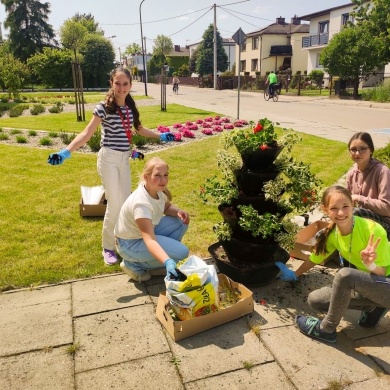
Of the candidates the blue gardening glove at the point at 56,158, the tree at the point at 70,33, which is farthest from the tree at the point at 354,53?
the tree at the point at 70,33

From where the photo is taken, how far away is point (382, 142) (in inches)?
430

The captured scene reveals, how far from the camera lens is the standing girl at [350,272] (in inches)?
108

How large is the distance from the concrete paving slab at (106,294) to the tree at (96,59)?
50.8 metres

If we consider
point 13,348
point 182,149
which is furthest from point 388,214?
point 182,149

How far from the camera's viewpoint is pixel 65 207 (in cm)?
598

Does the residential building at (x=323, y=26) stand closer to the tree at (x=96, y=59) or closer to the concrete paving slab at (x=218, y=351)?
the tree at (x=96, y=59)

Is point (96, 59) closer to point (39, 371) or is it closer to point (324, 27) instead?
point (324, 27)

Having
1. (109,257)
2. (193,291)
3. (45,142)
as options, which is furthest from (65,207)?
(45,142)

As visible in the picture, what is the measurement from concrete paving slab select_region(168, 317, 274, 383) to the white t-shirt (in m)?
1.07

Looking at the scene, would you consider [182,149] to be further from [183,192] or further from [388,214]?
[388,214]

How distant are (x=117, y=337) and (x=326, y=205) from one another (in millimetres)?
1887

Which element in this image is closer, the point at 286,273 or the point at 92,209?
the point at 286,273

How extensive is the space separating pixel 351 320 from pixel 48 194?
16.9 ft

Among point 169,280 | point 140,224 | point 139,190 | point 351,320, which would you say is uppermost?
point 139,190
